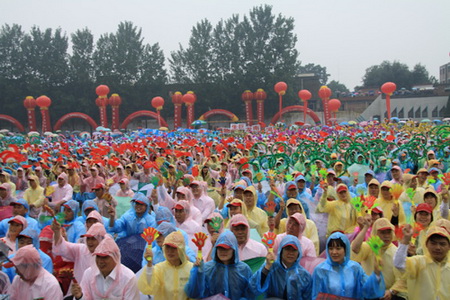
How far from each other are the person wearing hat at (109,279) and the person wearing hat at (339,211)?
8.44 feet

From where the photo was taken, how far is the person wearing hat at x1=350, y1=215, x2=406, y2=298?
3.19 m

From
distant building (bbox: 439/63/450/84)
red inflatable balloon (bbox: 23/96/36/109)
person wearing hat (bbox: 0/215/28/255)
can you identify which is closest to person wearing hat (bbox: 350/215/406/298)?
person wearing hat (bbox: 0/215/28/255)

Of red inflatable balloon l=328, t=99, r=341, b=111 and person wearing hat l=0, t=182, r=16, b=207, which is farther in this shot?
red inflatable balloon l=328, t=99, r=341, b=111

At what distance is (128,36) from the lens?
3944 cm

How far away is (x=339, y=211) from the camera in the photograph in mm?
4836

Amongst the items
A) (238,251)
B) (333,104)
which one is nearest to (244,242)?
(238,251)

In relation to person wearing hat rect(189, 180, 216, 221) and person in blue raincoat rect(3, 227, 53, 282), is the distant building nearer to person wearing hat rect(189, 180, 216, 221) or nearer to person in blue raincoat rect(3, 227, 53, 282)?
person wearing hat rect(189, 180, 216, 221)

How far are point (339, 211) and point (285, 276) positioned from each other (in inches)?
80.0

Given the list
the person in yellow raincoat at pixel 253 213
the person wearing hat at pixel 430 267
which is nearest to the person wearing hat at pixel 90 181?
the person in yellow raincoat at pixel 253 213

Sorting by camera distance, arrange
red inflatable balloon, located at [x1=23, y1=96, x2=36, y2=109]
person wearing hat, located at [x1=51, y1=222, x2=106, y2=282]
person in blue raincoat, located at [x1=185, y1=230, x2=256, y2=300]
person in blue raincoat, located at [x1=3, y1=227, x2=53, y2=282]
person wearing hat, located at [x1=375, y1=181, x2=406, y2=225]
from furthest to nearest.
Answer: red inflatable balloon, located at [x1=23, y1=96, x2=36, y2=109] < person wearing hat, located at [x1=375, y1=181, x2=406, y2=225] < person wearing hat, located at [x1=51, y1=222, x2=106, y2=282] < person in blue raincoat, located at [x1=3, y1=227, x2=53, y2=282] < person in blue raincoat, located at [x1=185, y1=230, x2=256, y2=300]

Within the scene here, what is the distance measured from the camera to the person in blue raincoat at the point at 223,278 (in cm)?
296

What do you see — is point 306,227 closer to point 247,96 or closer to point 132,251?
point 132,251

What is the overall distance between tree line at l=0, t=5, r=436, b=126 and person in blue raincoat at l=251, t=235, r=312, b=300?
3466 cm

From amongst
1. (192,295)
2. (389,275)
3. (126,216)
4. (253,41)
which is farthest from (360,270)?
(253,41)
